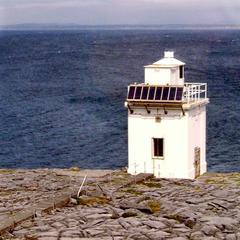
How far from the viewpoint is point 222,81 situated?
99375 mm

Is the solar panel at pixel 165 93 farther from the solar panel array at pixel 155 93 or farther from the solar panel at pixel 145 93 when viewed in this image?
the solar panel at pixel 145 93

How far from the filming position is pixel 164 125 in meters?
29.5

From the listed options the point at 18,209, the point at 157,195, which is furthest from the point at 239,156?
the point at 18,209

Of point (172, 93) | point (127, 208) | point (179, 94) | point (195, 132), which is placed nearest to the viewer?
point (127, 208)

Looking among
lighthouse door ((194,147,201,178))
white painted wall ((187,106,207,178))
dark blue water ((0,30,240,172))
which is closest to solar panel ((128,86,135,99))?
white painted wall ((187,106,207,178))

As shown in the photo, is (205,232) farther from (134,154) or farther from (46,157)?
(46,157)

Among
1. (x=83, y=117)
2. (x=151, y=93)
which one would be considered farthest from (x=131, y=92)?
(x=83, y=117)

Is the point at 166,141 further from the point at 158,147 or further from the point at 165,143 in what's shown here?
the point at 158,147

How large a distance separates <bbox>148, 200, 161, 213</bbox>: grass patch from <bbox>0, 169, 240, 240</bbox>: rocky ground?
0.03 metres

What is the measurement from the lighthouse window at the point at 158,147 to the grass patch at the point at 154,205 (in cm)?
654

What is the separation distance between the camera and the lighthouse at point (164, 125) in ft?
96.2

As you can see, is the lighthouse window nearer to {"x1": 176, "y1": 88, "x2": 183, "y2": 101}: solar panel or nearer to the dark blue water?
{"x1": 176, "y1": 88, "x2": 183, "y2": 101}: solar panel

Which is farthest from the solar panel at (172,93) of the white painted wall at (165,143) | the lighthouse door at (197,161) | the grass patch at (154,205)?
the grass patch at (154,205)

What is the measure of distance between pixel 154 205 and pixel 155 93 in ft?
25.7
